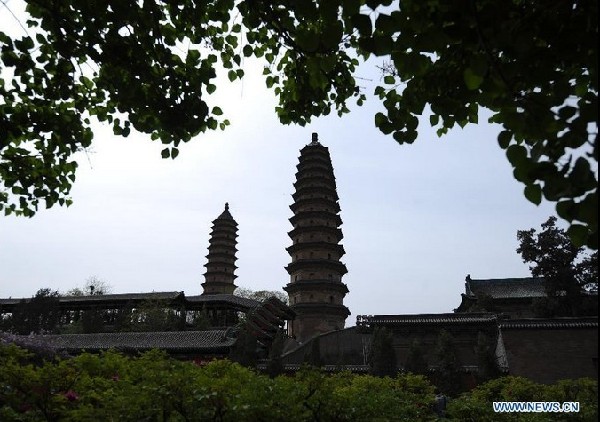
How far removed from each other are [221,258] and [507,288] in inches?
1024

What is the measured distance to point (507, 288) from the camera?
106ft

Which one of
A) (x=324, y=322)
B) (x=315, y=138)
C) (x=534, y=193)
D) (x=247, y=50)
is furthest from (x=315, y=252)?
(x=534, y=193)

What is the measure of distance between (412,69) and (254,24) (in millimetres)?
2052

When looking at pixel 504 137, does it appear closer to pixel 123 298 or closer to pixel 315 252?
pixel 315 252

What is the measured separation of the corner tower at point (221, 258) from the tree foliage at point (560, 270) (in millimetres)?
26598

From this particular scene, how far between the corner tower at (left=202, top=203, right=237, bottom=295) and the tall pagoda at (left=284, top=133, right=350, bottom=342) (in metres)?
11.4

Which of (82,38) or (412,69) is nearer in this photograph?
(412,69)

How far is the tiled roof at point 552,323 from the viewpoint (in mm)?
20586

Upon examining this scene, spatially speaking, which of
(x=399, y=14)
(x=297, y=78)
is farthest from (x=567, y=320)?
(x=399, y=14)

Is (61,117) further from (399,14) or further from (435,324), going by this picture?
(435,324)

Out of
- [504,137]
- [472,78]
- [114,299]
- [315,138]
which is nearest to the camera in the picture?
[472,78]

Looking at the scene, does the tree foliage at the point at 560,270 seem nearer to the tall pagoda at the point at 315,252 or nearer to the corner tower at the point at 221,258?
the tall pagoda at the point at 315,252

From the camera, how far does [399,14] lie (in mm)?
2574

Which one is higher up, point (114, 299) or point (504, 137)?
point (114, 299)
